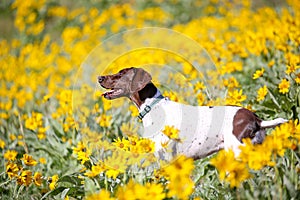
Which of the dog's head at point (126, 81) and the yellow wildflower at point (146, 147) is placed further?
the dog's head at point (126, 81)

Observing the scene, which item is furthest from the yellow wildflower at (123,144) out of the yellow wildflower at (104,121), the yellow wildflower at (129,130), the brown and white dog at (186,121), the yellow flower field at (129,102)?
the yellow wildflower at (104,121)

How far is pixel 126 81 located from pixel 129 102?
0.84 m

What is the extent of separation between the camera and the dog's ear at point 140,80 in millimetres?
2801

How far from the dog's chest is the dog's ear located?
16cm

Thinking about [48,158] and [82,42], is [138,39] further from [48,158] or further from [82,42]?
[48,158]

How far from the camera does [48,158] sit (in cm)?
386

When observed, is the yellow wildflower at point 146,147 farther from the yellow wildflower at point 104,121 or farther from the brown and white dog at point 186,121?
the yellow wildflower at point 104,121

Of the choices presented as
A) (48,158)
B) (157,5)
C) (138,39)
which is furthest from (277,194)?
(157,5)

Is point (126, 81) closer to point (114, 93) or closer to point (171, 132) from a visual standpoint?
point (114, 93)

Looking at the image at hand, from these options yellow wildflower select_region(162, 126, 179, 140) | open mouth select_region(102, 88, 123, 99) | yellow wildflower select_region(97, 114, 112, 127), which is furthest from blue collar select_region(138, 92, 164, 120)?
yellow wildflower select_region(97, 114, 112, 127)

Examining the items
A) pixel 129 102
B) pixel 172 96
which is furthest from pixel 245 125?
pixel 129 102

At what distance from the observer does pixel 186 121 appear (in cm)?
267

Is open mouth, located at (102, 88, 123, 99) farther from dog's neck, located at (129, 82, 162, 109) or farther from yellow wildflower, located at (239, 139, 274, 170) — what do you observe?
yellow wildflower, located at (239, 139, 274, 170)

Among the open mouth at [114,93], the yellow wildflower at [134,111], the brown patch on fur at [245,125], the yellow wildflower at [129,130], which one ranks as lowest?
the brown patch on fur at [245,125]
